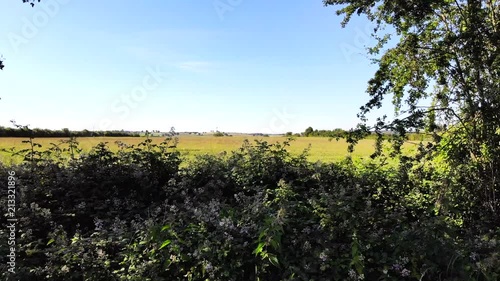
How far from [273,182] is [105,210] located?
2.46m

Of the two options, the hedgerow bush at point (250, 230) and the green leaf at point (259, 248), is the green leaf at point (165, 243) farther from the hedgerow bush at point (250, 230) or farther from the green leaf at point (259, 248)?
the green leaf at point (259, 248)

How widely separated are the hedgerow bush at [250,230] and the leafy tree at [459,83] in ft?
1.34

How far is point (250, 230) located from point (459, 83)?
149 inches

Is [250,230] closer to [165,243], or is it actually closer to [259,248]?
[259,248]

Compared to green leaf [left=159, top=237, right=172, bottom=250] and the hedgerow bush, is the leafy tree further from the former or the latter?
green leaf [left=159, top=237, right=172, bottom=250]

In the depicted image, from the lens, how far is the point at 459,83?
5.24 metres

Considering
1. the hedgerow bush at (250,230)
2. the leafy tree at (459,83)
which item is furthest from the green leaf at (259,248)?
the leafy tree at (459,83)

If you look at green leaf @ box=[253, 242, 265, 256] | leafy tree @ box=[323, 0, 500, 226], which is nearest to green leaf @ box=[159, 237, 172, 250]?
green leaf @ box=[253, 242, 265, 256]

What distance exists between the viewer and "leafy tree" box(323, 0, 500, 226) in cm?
478

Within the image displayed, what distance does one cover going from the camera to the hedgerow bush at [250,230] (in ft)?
10.6

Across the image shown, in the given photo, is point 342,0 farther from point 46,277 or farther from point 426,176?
point 46,277

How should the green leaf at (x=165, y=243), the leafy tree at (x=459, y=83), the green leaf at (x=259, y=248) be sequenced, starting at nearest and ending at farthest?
the green leaf at (x=259, y=248)
the green leaf at (x=165, y=243)
the leafy tree at (x=459, y=83)

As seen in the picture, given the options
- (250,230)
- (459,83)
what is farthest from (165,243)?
(459,83)

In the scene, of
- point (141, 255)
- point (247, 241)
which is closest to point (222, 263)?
point (247, 241)
